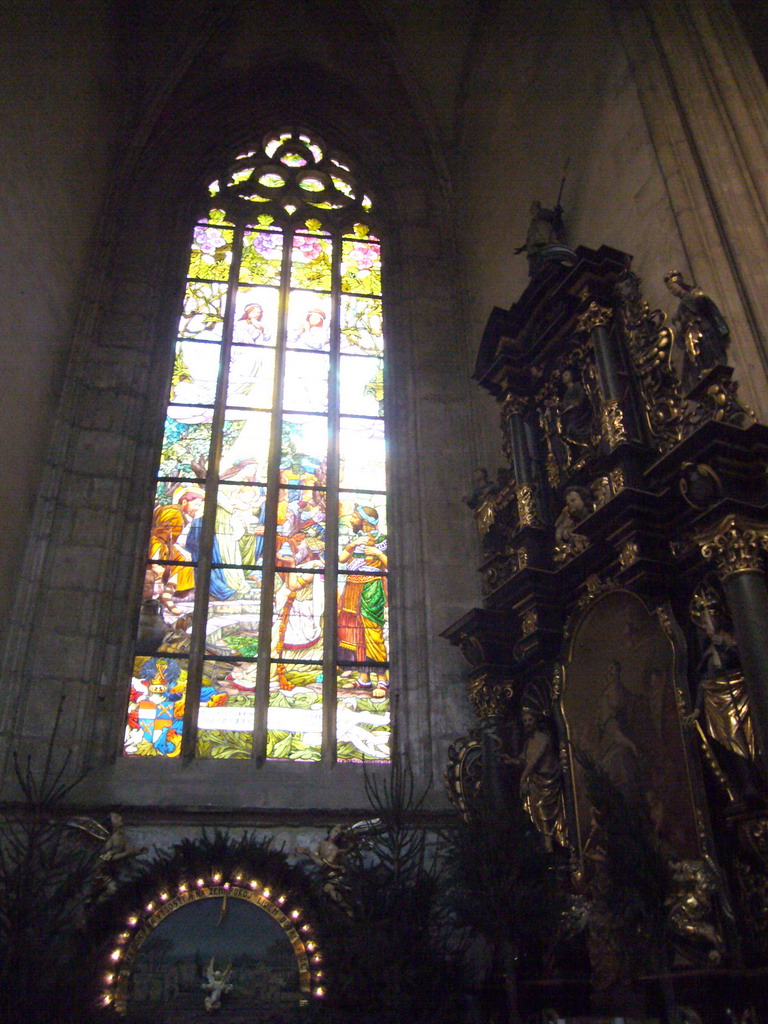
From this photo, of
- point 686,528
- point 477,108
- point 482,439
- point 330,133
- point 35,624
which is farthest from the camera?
point 330,133

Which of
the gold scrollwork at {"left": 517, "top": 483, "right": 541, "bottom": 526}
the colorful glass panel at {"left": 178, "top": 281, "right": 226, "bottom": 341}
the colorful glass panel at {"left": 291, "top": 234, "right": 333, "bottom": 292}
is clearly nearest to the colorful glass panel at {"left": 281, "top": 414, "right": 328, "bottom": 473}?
the colorful glass panel at {"left": 178, "top": 281, "right": 226, "bottom": 341}

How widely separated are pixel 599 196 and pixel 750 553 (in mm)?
4151

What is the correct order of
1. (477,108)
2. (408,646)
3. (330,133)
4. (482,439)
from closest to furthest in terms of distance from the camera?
(408,646), (482,439), (477,108), (330,133)

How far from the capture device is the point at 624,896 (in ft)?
16.6

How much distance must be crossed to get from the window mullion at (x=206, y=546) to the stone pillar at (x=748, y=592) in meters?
4.45

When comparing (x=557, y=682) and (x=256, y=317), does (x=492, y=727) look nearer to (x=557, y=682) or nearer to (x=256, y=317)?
(x=557, y=682)

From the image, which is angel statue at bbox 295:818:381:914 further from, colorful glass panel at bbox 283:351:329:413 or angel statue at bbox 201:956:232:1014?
colorful glass panel at bbox 283:351:329:413

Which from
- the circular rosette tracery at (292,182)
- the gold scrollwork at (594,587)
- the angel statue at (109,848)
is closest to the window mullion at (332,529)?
the circular rosette tracery at (292,182)

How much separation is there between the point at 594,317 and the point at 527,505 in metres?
1.45

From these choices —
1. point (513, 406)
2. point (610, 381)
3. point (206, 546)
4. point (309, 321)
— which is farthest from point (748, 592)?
point (309, 321)

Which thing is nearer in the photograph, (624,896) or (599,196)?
(624,896)

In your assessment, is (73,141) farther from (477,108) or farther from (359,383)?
(477,108)

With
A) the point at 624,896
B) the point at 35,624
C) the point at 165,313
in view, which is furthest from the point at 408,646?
the point at 165,313

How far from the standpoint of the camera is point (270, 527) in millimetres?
9188
